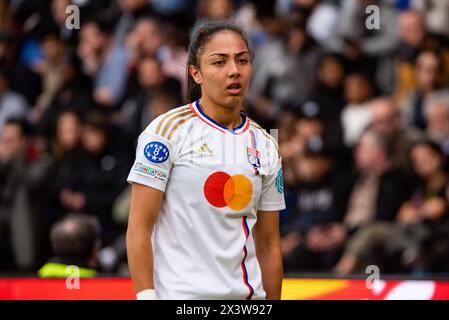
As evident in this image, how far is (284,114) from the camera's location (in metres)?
10.1

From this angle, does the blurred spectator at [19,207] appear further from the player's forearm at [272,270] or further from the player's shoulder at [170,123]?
the player's shoulder at [170,123]

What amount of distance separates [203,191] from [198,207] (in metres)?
0.07

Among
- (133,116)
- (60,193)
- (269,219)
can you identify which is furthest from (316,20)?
(269,219)

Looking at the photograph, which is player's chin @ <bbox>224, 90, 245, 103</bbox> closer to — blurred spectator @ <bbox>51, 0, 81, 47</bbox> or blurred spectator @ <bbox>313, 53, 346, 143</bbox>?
blurred spectator @ <bbox>313, 53, 346, 143</bbox>

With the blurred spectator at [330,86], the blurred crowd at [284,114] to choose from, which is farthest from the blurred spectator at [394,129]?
the blurred spectator at [330,86]

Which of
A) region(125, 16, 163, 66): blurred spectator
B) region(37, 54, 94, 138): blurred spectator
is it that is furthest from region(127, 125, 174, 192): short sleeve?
A: region(125, 16, 163, 66): blurred spectator

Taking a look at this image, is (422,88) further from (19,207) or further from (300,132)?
(19,207)

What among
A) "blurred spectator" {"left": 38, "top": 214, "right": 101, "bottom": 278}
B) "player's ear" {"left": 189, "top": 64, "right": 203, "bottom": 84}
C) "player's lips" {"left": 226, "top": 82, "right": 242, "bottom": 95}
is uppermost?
"player's ear" {"left": 189, "top": 64, "right": 203, "bottom": 84}

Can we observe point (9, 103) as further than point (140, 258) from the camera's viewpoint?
Yes

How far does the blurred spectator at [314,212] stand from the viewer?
9328 millimetres

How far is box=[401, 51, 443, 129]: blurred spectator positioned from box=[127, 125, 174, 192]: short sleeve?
5.59 metres

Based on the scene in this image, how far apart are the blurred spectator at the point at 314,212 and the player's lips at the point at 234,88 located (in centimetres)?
503

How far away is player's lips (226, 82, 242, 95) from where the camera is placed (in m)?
4.35

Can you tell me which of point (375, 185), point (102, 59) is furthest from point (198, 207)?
point (102, 59)
